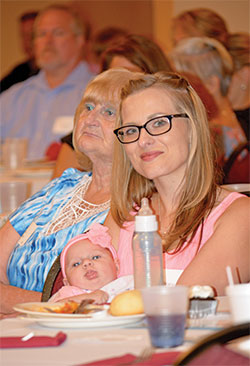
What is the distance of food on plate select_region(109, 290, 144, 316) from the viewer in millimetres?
1338

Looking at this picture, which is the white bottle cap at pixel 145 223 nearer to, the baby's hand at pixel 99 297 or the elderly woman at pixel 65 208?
the baby's hand at pixel 99 297

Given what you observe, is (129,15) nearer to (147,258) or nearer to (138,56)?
(138,56)

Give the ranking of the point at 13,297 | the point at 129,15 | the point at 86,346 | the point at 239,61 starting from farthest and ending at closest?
the point at 129,15
the point at 239,61
the point at 13,297
the point at 86,346

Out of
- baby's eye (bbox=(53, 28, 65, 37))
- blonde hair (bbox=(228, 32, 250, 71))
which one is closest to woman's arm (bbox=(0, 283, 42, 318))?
blonde hair (bbox=(228, 32, 250, 71))

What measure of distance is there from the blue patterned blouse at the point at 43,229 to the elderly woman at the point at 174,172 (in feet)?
0.90

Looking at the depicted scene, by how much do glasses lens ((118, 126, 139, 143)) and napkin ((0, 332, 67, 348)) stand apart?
0.88m

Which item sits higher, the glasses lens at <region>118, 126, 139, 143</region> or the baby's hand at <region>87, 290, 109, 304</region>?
the glasses lens at <region>118, 126, 139, 143</region>

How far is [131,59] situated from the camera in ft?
11.2

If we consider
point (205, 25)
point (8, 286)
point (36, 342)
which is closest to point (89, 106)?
point (8, 286)

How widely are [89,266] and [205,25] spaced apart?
147 inches

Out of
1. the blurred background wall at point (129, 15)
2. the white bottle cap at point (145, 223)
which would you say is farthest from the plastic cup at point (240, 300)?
the blurred background wall at point (129, 15)

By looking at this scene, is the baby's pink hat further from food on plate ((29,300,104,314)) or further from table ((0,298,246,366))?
table ((0,298,246,366))

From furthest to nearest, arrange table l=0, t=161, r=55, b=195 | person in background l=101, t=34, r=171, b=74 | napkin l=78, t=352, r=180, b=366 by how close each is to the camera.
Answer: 1. table l=0, t=161, r=55, b=195
2. person in background l=101, t=34, r=171, b=74
3. napkin l=78, t=352, r=180, b=366

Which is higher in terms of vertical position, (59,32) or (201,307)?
(59,32)
